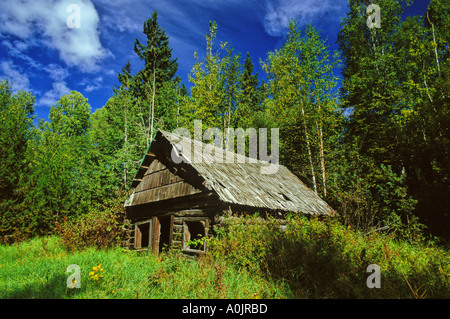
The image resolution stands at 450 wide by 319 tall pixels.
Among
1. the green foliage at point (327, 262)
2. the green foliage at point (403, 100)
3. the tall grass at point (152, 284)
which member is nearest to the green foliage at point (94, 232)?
the tall grass at point (152, 284)

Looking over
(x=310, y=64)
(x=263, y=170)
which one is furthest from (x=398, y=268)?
(x=310, y=64)

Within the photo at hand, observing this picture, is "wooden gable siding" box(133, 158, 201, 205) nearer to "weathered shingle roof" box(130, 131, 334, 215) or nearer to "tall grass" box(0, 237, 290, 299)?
"weathered shingle roof" box(130, 131, 334, 215)

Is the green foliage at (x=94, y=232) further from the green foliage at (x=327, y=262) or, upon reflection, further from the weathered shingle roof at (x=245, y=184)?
the green foliage at (x=327, y=262)

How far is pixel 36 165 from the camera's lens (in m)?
15.0

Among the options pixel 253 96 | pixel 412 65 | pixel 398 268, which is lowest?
pixel 398 268

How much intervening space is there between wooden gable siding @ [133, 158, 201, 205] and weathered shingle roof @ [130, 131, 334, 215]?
3.45 ft

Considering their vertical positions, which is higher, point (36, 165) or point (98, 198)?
point (36, 165)

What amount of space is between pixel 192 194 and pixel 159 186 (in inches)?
105

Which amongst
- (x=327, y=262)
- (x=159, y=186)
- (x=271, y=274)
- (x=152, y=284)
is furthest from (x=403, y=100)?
(x=152, y=284)

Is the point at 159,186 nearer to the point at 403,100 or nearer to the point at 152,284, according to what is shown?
the point at 152,284
